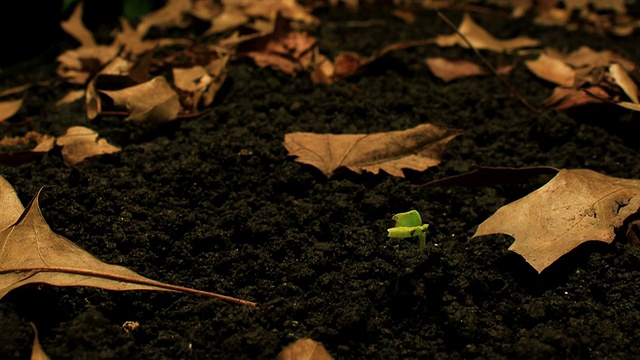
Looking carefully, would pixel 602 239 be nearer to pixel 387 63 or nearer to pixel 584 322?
pixel 584 322

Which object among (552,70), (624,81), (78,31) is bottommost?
(78,31)

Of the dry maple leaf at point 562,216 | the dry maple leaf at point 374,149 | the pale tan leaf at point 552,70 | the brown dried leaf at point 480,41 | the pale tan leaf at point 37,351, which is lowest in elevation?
the brown dried leaf at point 480,41

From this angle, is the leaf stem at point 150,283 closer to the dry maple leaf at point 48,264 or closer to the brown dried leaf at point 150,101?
the dry maple leaf at point 48,264

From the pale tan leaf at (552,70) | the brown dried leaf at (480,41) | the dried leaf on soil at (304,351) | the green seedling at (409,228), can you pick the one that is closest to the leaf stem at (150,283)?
the dried leaf on soil at (304,351)

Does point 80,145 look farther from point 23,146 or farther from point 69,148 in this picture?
point 23,146

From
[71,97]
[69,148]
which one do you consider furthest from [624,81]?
[71,97]

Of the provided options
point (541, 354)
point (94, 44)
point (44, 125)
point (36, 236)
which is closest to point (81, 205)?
point (36, 236)

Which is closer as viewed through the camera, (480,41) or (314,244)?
(314,244)
